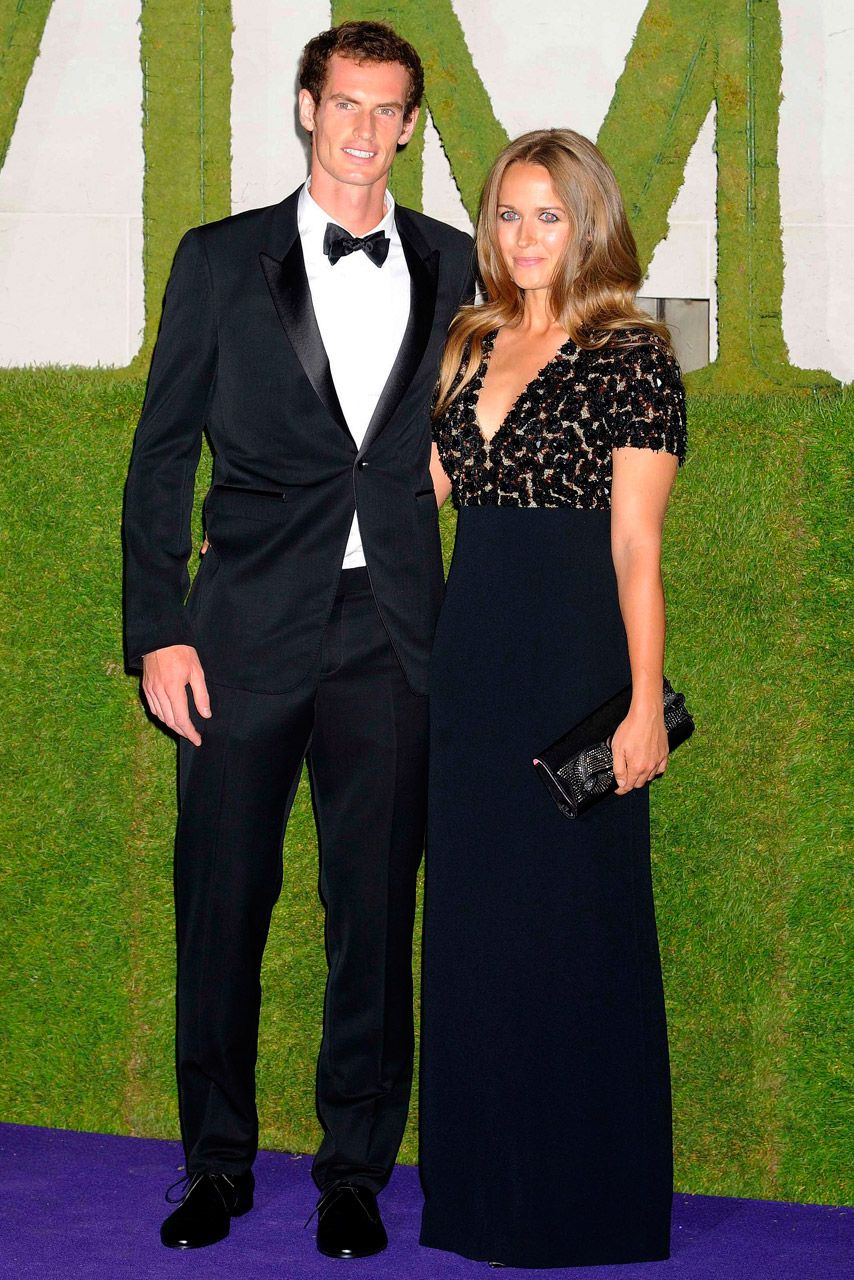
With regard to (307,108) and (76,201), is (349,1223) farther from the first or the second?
(76,201)

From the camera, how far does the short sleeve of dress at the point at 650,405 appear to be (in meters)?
2.49

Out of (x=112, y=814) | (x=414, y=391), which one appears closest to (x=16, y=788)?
(x=112, y=814)

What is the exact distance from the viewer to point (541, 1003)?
8.68ft

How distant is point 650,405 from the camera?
250 cm

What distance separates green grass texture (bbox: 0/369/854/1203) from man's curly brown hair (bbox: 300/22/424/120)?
90 cm

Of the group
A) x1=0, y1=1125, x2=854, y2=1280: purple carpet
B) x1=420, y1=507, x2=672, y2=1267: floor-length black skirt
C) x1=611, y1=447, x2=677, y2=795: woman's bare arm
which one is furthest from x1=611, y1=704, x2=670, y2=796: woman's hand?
x1=0, y1=1125, x2=854, y2=1280: purple carpet

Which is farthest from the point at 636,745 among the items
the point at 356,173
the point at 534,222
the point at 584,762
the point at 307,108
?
the point at 307,108

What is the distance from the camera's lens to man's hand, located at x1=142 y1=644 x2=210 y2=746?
2.71m

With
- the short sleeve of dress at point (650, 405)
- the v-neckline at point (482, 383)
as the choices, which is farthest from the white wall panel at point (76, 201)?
the short sleeve of dress at point (650, 405)

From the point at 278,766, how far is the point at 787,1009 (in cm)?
129

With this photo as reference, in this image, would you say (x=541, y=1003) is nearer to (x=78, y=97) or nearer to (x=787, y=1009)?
(x=787, y=1009)

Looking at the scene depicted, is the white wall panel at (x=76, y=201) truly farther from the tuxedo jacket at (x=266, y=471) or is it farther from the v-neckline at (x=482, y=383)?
A: the v-neckline at (x=482, y=383)

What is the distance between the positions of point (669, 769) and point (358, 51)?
1672 mm

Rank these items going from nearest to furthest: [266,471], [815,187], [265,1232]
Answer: [266,471] < [265,1232] < [815,187]
